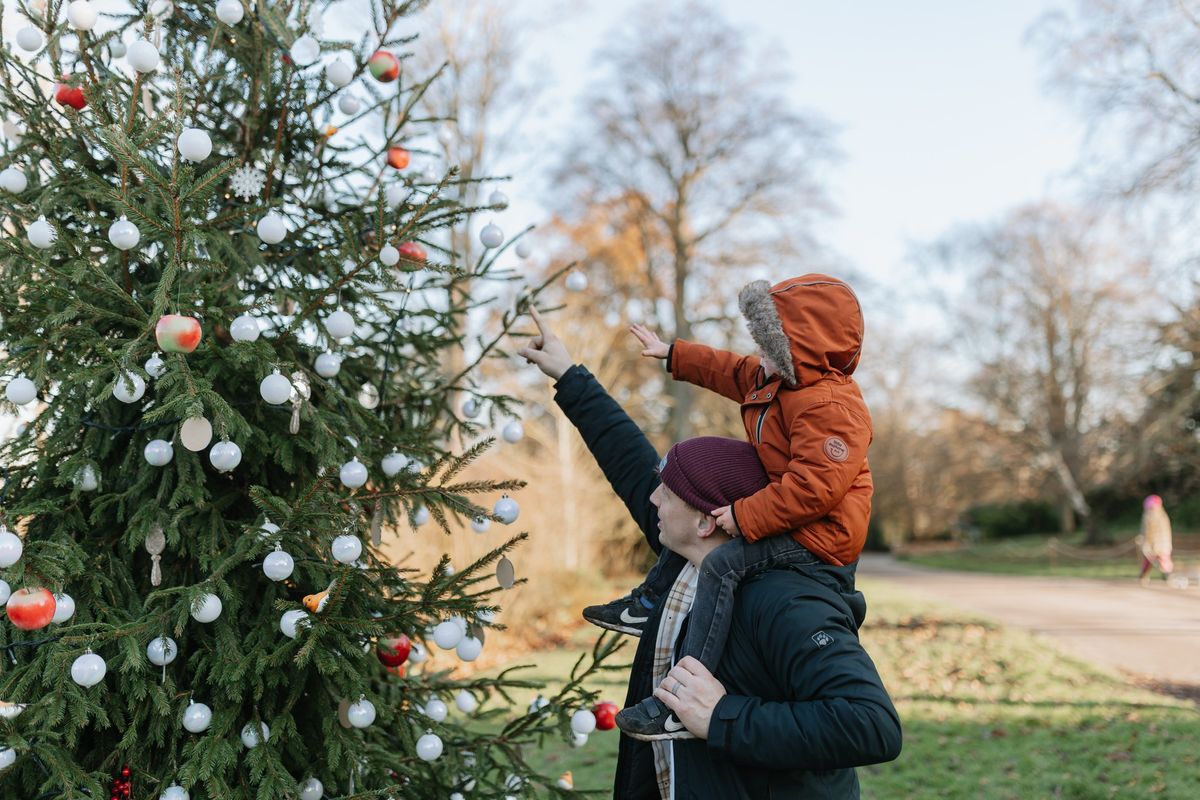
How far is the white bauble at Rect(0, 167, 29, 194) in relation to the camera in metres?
2.40

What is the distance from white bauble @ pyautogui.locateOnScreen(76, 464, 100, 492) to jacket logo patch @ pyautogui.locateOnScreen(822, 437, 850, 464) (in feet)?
6.34

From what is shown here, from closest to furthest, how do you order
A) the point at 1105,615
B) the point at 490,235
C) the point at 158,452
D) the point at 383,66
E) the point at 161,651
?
the point at 161,651
the point at 158,452
the point at 383,66
the point at 490,235
the point at 1105,615

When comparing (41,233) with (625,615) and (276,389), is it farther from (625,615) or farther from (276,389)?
(625,615)

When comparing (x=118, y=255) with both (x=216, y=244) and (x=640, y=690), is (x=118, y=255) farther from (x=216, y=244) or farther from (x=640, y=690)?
(x=640, y=690)

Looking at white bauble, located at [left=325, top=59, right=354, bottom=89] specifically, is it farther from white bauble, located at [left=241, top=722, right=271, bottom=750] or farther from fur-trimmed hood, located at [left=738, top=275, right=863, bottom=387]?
white bauble, located at [left=241, top=722, right=271, bottom=750]

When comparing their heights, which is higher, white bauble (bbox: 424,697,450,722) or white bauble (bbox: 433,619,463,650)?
white bauble (bbox: 433,619,463,650)

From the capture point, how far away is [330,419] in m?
2.51

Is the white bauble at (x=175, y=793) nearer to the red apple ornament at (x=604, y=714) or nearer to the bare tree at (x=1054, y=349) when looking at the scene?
the red apple ornament at (x=604, y=714)

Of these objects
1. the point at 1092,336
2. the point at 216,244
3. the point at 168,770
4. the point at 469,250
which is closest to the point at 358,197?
the point at 216,244

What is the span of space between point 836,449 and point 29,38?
2.50 m

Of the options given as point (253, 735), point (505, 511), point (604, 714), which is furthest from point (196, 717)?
point (604, 714)

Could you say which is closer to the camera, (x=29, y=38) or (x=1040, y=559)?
(x=29, y=38)

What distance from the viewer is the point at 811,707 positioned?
1652 millimetres

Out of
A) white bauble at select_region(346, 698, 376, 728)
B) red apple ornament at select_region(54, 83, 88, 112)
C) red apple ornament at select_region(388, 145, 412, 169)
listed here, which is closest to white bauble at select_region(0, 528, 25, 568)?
white bauble at select_region(346, 698, 376, 728)
